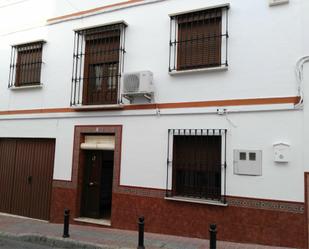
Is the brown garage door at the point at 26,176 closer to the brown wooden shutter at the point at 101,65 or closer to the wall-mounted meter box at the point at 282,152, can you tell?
the brown wooden shutter at the point at 101,65

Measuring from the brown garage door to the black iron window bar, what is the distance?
12.7ft

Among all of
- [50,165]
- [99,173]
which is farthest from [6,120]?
[99,173]

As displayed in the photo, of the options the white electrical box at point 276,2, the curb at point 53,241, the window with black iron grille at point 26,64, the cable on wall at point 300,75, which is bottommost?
the curb at point 53,241

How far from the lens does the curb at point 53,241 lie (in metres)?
6.90

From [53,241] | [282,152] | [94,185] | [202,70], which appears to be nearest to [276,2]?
[202,70]

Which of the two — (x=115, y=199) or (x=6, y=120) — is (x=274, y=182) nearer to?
(x=115, y=199)

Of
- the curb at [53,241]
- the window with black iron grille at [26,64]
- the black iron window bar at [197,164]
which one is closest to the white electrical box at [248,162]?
the black iron window bar at [197,164]

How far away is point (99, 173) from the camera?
904cm

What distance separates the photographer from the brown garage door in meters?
9.56

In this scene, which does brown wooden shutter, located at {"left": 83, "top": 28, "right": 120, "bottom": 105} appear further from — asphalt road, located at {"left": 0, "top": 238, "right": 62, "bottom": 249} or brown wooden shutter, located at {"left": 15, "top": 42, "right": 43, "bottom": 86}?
asphalt road, located at {"left": 0, "top": 238, "right": 62, "bottom": 249}

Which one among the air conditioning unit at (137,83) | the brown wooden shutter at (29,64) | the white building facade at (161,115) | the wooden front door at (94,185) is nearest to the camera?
the white building facade at (161,115)

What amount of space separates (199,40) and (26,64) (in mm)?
5742

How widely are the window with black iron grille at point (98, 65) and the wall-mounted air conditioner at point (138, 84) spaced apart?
0.61 m

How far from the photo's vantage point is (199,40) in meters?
7.77
